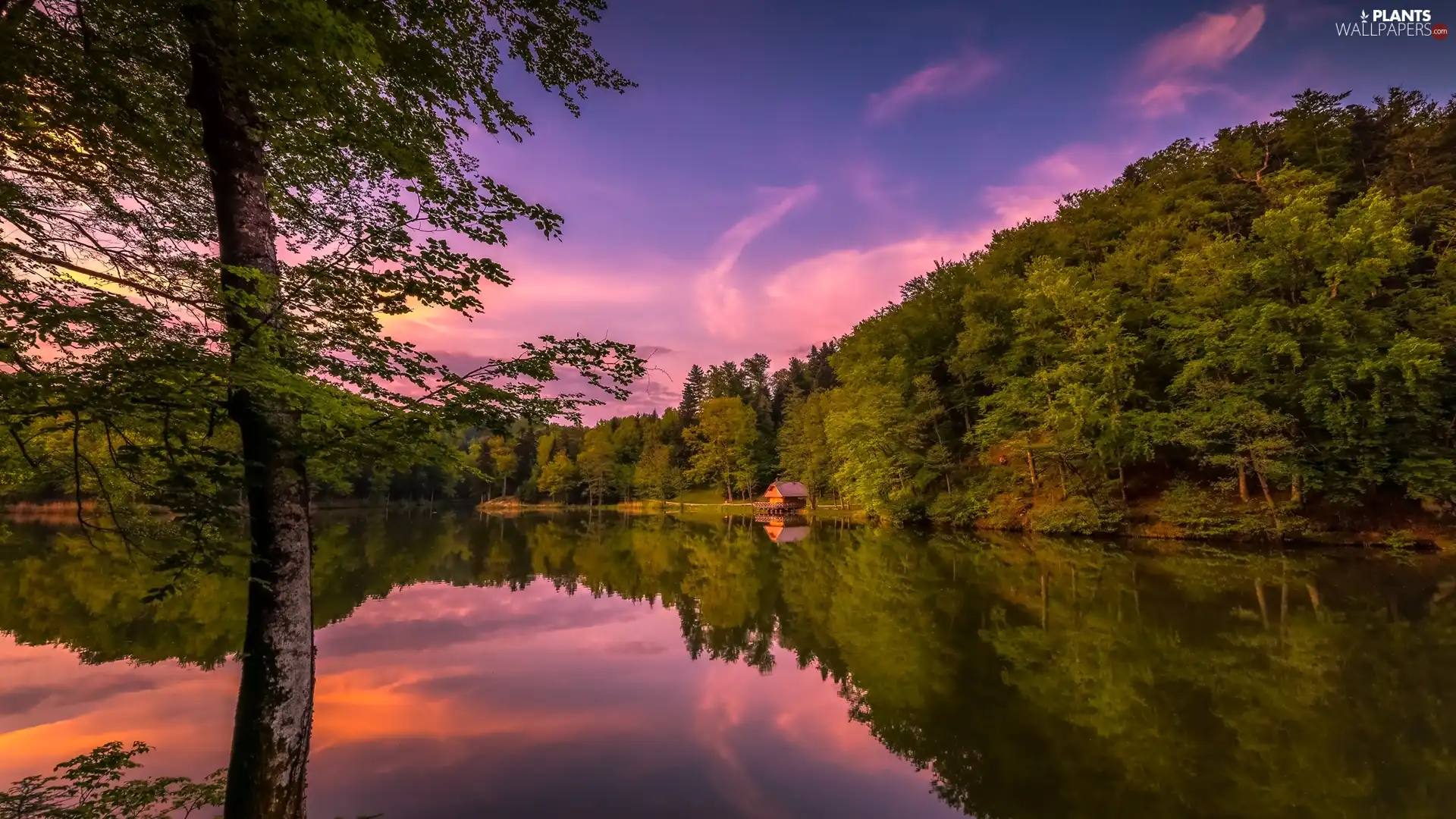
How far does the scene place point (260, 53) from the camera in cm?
440

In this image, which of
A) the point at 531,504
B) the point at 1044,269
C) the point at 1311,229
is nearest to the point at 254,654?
the point at 1311,229

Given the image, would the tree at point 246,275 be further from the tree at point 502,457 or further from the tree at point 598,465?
the tree at point 502,457

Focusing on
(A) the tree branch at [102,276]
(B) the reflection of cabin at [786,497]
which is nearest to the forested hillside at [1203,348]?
(B) the reflection of cabin at [786,497]

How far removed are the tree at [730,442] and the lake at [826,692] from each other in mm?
49187

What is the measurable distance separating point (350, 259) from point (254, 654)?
3422 millimetres

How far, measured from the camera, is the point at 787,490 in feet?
197

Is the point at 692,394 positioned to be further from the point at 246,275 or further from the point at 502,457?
the point at 246,275

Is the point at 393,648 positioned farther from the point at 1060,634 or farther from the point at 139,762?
the point at 1060,634

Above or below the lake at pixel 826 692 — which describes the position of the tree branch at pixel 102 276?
above

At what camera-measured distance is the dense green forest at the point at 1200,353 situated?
71.7ft

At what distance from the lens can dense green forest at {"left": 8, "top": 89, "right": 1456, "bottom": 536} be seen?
21844 mm

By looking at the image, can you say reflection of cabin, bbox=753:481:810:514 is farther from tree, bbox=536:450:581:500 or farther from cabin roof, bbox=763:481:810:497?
tree, bbox=536:450:581:500

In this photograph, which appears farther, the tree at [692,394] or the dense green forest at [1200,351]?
the tree at [692,394]

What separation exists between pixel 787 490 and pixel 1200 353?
38.9 metres
